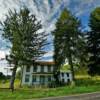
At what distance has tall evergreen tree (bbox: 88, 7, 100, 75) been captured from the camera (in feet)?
160

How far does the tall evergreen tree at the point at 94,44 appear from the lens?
4878 centimetres

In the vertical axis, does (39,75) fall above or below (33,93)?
above

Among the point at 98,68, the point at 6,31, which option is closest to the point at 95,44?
the point at 98,68

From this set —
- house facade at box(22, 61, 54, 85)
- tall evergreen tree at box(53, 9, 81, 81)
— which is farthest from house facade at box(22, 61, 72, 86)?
tall evergreen tree at box(53, 9, 81, 81)

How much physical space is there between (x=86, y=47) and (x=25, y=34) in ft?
42.5

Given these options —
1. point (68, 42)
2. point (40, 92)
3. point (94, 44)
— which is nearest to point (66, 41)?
point (68, 42)

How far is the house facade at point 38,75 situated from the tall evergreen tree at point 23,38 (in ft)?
59.1

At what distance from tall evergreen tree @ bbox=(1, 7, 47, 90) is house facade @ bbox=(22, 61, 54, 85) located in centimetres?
1802

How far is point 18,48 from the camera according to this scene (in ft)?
154

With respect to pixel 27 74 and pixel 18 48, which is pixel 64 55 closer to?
pixel 18 48

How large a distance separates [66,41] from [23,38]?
889 centimetres

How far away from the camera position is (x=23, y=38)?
157ft

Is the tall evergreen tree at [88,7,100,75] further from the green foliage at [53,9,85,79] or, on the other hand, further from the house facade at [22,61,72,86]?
the house facade at [22,61,72,86]

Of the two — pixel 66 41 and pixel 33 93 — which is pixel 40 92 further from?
pixel 66 41
